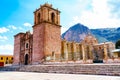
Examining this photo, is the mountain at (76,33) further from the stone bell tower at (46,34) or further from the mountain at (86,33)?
the stone bell tower at (46,34)

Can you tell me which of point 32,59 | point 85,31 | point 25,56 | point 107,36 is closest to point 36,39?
point 32,59

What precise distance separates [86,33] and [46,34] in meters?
128

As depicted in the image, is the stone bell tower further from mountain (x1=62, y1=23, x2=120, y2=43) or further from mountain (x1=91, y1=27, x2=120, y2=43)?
mountain (x1=91, y1=27, x2=120, y2=43)

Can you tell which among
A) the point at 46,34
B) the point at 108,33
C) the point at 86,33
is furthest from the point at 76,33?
the point at 46,34

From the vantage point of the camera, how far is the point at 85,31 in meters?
152

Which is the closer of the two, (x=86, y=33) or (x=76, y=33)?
(x=76, y=33)

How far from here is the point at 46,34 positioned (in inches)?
Result: 977

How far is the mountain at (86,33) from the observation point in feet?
476

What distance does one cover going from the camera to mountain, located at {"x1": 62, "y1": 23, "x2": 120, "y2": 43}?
145m

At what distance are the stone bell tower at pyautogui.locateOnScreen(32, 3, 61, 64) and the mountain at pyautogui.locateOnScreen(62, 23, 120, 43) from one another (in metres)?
110

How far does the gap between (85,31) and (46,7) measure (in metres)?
129

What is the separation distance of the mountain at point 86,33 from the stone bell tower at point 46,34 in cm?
11044

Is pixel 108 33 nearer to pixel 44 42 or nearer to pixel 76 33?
pixel 76 33

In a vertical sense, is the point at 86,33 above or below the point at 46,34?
above
